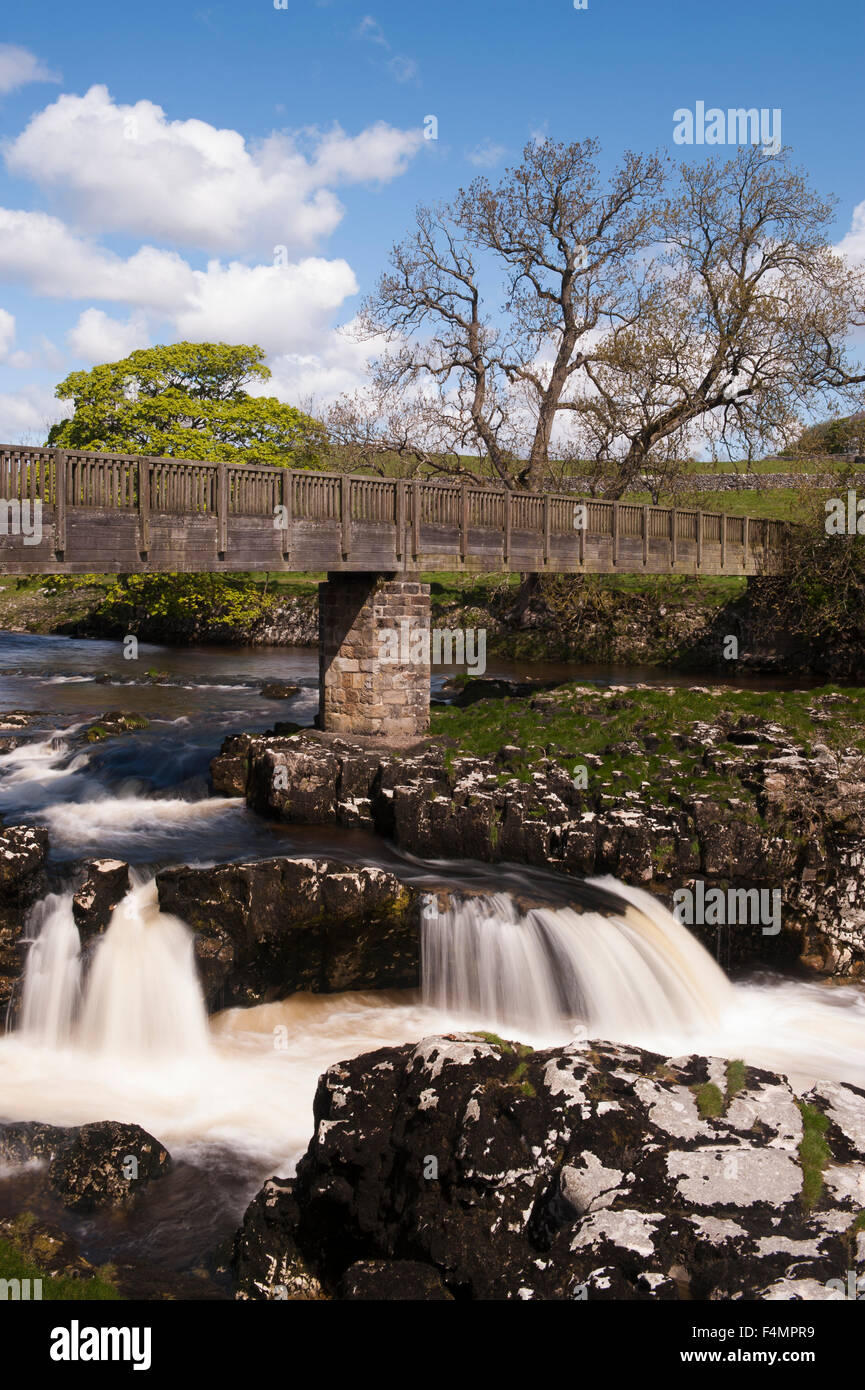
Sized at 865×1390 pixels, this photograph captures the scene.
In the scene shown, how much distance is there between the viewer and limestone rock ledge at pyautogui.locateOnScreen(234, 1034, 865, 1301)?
599cm

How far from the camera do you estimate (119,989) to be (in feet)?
40.4

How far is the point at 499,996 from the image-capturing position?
12.9 metres

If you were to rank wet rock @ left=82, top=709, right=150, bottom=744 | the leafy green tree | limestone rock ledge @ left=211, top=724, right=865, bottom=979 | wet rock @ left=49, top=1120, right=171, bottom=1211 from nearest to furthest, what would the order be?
wet rock @ left=49, top=1120, right=171, bottom=1211 < limestone rock ledge @ left=211, top=724, right=865, bottom=979 < wet rock @ left=82, top=709, right=150, bottom=744 < the leafy green tree

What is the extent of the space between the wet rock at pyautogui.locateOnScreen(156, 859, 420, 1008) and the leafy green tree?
83.8ft

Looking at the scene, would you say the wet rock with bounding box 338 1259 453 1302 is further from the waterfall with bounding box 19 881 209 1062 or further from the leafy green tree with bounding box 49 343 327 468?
the leafy green tree with bounding box 49 343 327 468

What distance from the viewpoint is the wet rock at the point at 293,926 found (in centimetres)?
1289

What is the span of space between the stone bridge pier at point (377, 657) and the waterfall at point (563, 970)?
762cm

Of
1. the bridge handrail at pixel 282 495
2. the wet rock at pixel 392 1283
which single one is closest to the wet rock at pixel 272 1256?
the wet rock at pixel 392 1283

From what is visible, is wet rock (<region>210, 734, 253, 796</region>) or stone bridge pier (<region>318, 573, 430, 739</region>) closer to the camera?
wet rock (<region>210, 734, 253, 796</region>)

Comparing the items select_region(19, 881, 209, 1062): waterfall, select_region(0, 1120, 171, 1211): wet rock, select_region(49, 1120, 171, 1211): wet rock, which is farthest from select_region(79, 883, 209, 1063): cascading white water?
select_region(49, 1120, 171, 1211): wet rock

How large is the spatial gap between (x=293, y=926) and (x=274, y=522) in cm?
851
